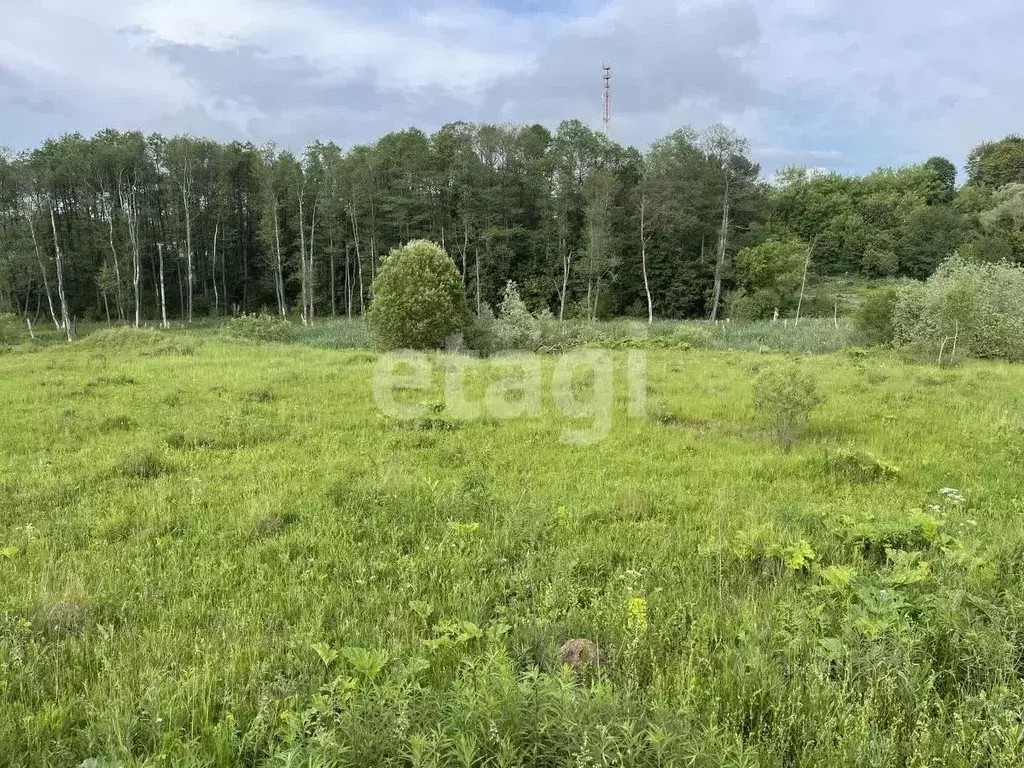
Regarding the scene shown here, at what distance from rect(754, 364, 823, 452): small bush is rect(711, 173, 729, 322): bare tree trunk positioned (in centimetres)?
3731

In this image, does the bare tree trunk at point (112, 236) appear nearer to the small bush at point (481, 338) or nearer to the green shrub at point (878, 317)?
the small bush at point (481, 338)

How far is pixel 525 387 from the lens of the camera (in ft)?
45.6

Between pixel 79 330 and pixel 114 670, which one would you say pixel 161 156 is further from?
pixel 114 670

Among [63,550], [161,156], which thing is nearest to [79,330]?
[161,156]

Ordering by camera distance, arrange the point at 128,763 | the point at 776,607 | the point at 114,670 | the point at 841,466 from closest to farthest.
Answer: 1. the point at 128,763
2. the point at 114,670
3. the point at 776,607
4. the point at 841,466

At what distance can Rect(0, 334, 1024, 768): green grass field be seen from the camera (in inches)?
113

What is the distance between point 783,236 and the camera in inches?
2240

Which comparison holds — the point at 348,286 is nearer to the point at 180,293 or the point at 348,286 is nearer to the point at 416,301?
the point at 180,293

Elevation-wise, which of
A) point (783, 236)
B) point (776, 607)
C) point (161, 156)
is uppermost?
point (161, 156)

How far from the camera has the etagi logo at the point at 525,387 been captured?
11.2 m

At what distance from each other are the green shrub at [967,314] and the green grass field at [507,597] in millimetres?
12874

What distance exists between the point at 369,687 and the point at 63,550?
3.85m

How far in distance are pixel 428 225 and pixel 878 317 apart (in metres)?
34.7

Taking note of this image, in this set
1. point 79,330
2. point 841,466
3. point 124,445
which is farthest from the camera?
point 79,330
